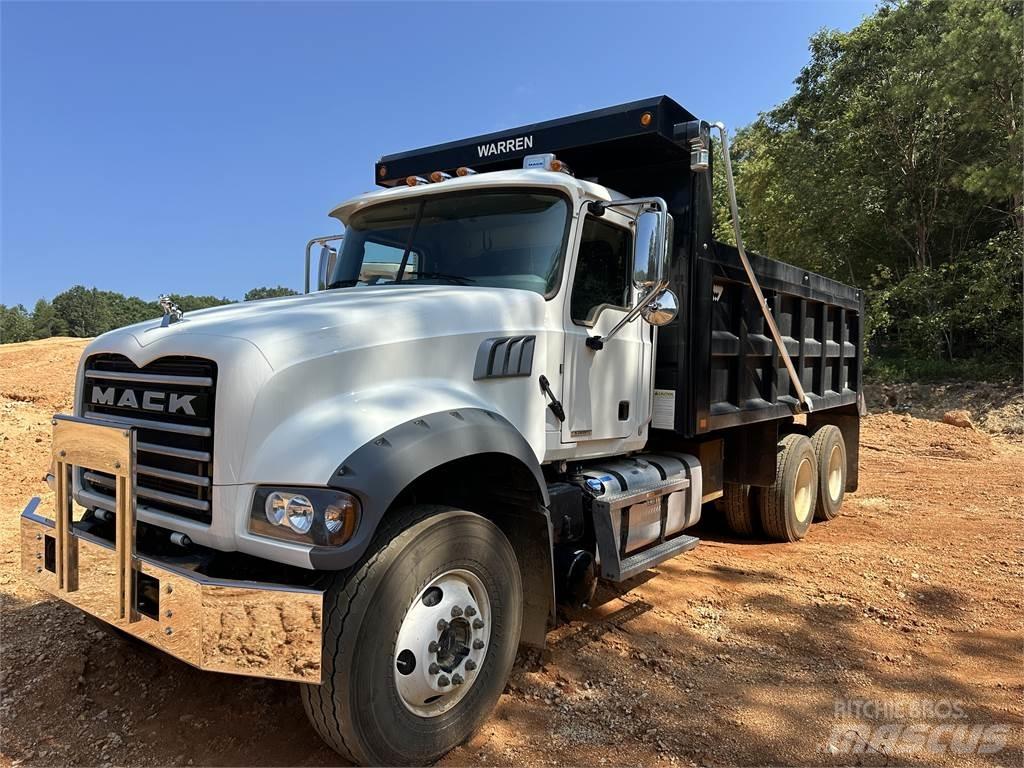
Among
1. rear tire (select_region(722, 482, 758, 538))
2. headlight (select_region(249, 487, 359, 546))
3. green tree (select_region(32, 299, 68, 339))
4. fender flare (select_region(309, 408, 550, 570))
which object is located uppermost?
green tree (select_region(32, 299, 68, 339))

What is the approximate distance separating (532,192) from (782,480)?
3.80 metres

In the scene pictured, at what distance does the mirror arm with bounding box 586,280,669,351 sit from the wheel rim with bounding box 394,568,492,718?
153 cm

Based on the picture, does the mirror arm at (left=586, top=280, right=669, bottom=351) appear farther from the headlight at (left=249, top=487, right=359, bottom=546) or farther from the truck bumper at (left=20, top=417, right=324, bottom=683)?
the truck bumper at (left=20, top=417, right=324, bottom=683)

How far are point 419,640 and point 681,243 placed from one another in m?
3.07

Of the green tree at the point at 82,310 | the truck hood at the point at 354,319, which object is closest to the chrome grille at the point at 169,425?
the truck hood at the point at 354,319

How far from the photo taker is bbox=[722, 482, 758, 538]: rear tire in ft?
20.1

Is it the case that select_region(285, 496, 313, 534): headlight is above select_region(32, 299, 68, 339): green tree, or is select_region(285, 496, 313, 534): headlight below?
below

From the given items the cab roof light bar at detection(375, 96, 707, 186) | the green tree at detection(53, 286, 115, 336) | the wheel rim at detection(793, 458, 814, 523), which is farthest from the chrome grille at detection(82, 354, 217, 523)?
the green tree at detection(53, 286, 115, 336)

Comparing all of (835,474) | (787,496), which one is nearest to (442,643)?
(787,496)

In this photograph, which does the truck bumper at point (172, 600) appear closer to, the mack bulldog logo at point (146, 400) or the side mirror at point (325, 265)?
the mack bulldog logo at point (146, 400)

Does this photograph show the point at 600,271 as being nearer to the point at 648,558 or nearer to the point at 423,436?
the point at 648,558

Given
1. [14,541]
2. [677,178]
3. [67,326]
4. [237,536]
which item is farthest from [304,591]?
[67,326]

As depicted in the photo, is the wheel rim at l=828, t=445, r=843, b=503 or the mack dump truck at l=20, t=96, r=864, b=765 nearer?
the mack dump truck at l=20, t=96, r=864, b=765

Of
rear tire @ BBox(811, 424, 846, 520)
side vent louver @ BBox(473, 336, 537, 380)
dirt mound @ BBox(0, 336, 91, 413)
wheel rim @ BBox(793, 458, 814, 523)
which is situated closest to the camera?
side vent louver @ BBox(473, 336, 537, 380)
